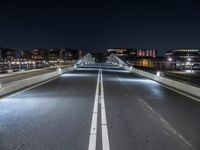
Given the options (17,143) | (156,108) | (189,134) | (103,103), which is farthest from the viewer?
(103,103)

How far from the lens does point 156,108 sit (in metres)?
10.3

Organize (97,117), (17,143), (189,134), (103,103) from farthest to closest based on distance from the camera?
(103,103), (97,117), (189,134), (17,143)

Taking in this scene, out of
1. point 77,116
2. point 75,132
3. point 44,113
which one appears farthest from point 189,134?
point 44,113

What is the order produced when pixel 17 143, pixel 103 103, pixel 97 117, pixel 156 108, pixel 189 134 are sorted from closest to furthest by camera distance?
pixel 17 143
pixel 189 134
pixel 97 117
pixel 156 108
pixel 103 103

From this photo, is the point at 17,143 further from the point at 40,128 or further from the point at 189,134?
the point at 189,134

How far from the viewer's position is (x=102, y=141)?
233 inches

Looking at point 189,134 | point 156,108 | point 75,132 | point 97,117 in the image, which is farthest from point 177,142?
point 156,108

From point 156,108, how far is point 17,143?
19.7 feet

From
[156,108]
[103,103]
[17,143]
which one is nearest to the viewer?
[17,143]

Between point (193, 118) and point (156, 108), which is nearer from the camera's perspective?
point (193, 118)

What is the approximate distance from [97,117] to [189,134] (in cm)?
292

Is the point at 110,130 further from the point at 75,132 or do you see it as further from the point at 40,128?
the point at 40,128

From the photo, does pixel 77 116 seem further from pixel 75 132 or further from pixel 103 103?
pixel 103 103

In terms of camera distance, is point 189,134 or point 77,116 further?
point 77,116
